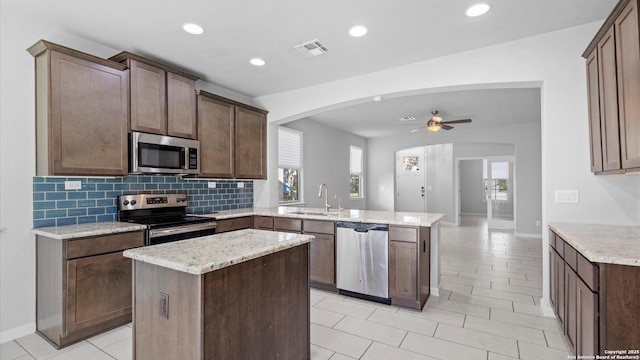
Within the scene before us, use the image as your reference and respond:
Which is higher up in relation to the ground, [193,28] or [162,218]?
[193,28]

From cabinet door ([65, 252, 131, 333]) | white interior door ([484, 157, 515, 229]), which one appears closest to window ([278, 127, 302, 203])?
cabinet door ([65, 252, 131, 333])

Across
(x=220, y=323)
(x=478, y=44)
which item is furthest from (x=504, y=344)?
(x=478, y=44)

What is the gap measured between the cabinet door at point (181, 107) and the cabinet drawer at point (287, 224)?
4.78ft

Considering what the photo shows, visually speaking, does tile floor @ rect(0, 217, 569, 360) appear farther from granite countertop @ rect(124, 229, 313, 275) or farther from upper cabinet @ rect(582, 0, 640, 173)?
upper cabinet @ rect(582, 0, 640, 173)

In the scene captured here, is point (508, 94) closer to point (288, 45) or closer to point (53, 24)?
point (288, 45)

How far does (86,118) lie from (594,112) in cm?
429

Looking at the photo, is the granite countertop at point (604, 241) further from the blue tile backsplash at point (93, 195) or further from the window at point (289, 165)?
the window at point (289, 165)

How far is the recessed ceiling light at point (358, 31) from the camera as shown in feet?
8.71

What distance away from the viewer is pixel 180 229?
3.01m

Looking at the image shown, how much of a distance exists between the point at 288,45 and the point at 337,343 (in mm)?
2780

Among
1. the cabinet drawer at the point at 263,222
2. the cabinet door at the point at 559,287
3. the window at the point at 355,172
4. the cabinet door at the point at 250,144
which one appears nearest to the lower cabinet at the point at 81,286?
the cabinet drawer at the point at 263,222

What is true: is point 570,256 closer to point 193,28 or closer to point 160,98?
point 193,28

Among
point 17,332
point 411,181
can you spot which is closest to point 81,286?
point 17,332

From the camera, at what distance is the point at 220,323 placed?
138 centimetres
